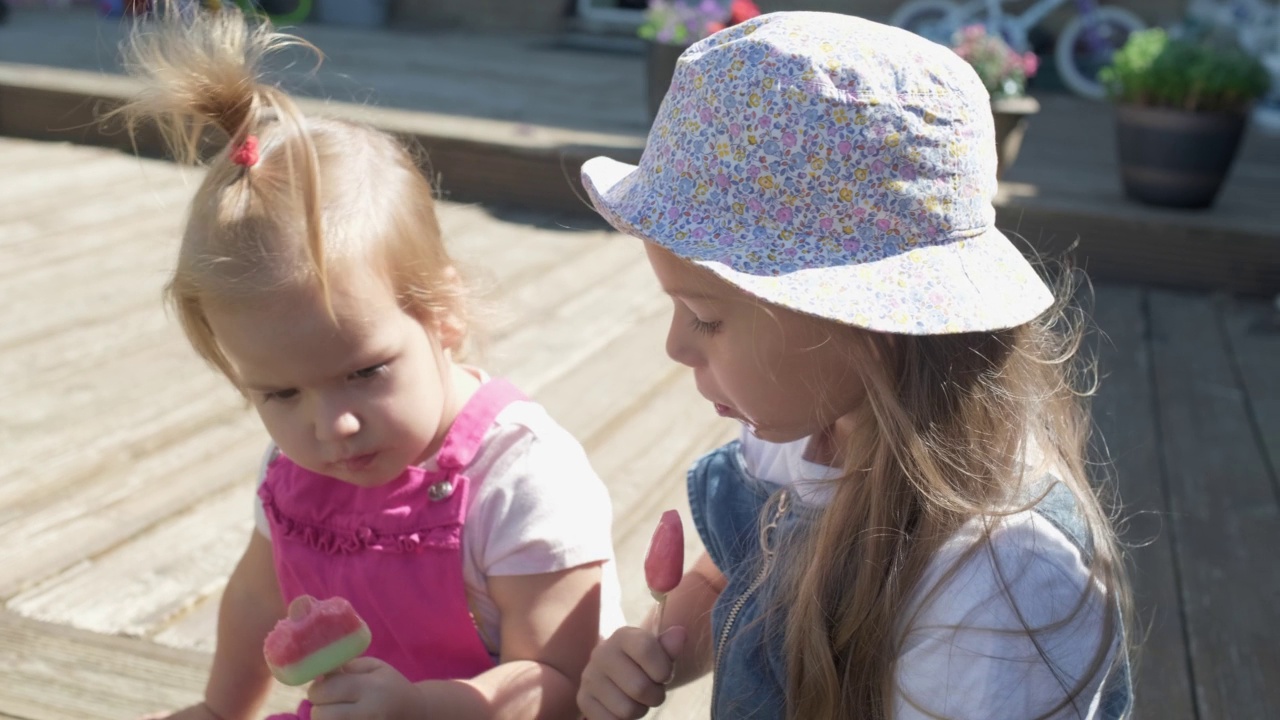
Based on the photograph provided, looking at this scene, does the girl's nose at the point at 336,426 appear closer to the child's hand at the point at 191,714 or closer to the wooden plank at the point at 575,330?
the child's hand at the point at 191,714

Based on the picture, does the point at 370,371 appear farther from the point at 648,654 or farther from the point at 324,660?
the point at 648,654

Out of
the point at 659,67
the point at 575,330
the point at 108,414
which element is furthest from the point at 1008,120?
the point at 108,414

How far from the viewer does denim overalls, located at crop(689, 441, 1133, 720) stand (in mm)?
1246

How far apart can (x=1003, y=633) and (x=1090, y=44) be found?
20.2ft

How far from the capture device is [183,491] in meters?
2.15

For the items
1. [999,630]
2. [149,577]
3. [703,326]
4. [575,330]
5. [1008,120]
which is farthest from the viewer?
[1008,120]

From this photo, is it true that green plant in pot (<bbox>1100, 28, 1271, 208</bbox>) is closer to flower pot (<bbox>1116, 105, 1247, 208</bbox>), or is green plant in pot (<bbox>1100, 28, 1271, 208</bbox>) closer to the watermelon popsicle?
flower pot (<bbox>1116, 105, 1247, 208</bbox>)

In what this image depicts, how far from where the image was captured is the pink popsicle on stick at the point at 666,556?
4.35 feet

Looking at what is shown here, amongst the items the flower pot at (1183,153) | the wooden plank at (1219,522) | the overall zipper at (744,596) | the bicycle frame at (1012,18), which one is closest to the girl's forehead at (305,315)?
the overall zipper at (744,596)

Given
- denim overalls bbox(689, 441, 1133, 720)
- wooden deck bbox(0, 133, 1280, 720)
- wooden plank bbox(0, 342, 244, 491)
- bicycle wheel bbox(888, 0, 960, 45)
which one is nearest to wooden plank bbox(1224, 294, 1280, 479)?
wooden deck bbox(0, 133, 1280, 720)

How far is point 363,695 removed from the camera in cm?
127

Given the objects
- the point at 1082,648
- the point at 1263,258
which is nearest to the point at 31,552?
the point at 1082,648

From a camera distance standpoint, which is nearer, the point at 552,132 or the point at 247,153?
the point at 247,153

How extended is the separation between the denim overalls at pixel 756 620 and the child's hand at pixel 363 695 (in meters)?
0.32
